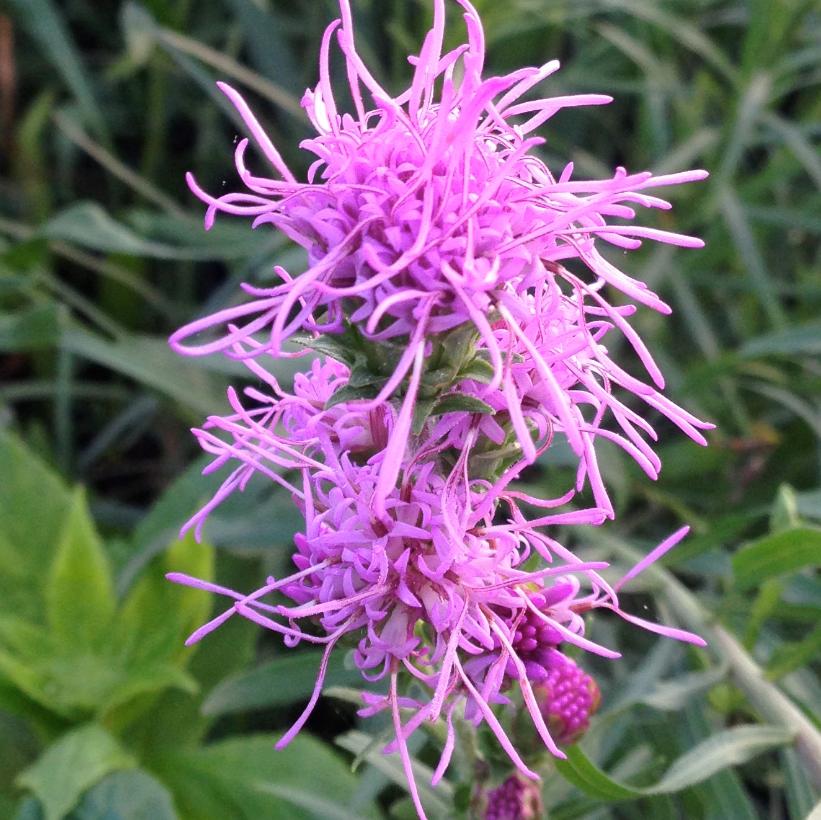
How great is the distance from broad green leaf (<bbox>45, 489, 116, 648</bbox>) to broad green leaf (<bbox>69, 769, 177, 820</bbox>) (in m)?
0.22

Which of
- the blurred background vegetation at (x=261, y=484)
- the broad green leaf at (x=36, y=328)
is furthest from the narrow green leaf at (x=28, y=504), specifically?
the broad green leaf at (x=36, y=328)

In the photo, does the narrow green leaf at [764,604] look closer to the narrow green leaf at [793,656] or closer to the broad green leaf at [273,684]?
the narrow green leaf at [793,656]

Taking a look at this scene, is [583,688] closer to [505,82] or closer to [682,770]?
[682,770]

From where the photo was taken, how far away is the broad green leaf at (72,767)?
1.19 meters

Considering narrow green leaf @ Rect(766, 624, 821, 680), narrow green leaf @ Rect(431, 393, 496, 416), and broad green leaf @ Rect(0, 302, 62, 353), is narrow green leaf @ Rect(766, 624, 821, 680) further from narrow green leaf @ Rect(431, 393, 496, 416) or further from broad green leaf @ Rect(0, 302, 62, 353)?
broad green leaf @ Rect(0, 302, 62, 353)

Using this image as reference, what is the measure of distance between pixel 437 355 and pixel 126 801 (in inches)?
36.3

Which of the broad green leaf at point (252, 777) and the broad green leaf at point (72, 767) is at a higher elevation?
the broad green leaf at point (72, 767)

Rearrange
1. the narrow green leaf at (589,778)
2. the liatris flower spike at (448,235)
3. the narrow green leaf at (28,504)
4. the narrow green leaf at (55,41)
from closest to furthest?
the liatris flower spike at (448,235), the narrow green leaf at (589,778), the narrow green leaf at (28,504), the narrow green leaf at (55,41)

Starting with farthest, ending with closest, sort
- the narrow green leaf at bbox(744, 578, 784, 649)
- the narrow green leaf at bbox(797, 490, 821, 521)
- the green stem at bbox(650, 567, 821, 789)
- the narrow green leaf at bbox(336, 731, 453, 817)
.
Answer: the narrow green leaf at bbox(797, 490, 821, 521), the narrow green leaf at bbox(744, 578, 784, 649), the green stem at bbox(650, 567, 821, 789), the narrow green leaf at bbox(336, 731, 453, 817)

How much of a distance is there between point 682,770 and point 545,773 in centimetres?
14

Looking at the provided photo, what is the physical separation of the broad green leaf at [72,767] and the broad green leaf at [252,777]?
0.09 metres

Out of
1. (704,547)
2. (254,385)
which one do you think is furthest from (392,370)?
(254,385)

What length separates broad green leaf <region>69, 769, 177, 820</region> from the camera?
49.8 inches

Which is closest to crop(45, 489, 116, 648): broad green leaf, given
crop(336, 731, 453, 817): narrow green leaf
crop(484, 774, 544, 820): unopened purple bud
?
crop(336, 731, 453, 817): narrow green leaf
